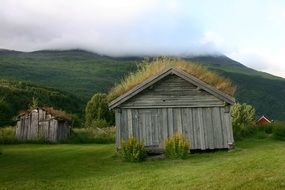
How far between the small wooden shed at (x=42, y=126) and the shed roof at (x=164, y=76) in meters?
16.5

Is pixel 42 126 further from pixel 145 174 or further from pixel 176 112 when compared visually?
pixel 145 174

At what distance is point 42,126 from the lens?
131 ft

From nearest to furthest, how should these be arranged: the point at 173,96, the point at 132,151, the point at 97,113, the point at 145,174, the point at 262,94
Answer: the point at 145,174, the point at 132,151, the point at 173,96, the point at 97,113, the point at 262,94

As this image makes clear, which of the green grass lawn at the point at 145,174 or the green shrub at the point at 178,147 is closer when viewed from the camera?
the green grass lawn at the point at 145,174

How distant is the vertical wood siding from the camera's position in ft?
78.9

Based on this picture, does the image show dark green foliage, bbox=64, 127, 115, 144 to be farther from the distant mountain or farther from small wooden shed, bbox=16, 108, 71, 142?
the distant mountain

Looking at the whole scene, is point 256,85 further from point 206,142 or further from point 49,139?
point 206,142

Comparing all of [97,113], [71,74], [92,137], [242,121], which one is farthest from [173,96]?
[71,74]

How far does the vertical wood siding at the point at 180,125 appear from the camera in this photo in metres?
24.1

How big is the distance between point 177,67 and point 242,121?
1468cm

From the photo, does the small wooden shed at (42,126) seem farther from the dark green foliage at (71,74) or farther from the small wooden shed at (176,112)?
the dark green foliage at (71,74)

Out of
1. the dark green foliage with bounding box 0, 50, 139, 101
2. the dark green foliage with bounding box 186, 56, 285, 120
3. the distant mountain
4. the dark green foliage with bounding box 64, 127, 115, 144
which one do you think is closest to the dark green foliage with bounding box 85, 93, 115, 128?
the dark green foliage with bounding box 64, 127, 115, 144

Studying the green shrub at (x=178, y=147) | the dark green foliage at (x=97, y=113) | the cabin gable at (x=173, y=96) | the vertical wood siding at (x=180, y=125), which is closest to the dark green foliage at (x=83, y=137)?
the vertical wood siding at (x=180, y=125)

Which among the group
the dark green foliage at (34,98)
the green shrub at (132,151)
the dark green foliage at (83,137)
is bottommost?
the green shrub at (132,151)
